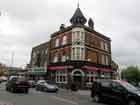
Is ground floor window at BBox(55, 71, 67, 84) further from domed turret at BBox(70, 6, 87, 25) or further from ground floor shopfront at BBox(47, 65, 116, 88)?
domed turret at BBox(70, 6, 87, 25)

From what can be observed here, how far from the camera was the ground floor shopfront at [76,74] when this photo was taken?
38.3m

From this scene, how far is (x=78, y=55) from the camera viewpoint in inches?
1539

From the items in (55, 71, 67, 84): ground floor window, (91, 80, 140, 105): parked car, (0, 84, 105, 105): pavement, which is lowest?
(0, 84, 105, 105): pavement

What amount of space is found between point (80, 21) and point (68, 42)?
5686 millimetres

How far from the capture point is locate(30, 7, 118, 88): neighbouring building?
38594 millimetres

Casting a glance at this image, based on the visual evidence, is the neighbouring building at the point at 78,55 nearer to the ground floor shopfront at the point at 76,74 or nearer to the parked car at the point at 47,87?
the ground floor shopfront at the point at 76,74

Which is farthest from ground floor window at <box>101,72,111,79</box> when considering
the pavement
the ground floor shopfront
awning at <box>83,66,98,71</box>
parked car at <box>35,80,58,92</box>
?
the pavement

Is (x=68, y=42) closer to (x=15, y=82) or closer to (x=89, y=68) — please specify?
(x=89, y=68)

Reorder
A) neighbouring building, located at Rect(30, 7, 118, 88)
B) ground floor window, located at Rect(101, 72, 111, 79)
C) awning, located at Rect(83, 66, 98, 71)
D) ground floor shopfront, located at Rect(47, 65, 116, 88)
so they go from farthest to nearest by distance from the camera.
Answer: ground floor window, located at Rect(101, 72, 111, 79)
neighbouring building, located at Rect(30, 7, 118, 88)
awning, located at Rect(83, 66, 98, 71)
ground floor shopfront, located at Rect(47, 65, 116, 88)

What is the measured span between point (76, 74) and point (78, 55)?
3.58m

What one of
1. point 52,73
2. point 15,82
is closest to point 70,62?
point 52,73

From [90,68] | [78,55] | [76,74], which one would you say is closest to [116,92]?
[76,74]

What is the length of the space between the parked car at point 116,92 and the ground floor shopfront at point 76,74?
20282 millimetres

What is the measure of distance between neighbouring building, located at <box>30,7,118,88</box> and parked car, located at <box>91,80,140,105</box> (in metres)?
20.5
